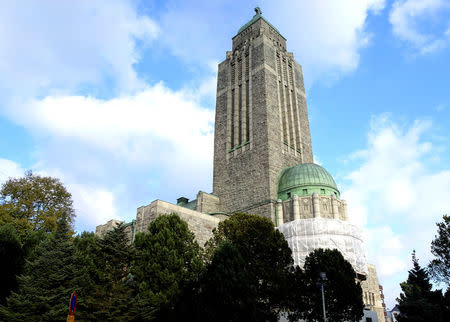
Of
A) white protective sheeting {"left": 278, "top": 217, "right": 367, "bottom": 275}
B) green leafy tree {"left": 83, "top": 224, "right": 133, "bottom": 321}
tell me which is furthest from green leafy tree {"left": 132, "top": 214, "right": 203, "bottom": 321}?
white protective sheeting {"left": 278, "top": 217, "right": 367, "bottom": 275}

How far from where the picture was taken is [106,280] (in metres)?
19.7

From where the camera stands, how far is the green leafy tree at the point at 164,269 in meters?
19.1

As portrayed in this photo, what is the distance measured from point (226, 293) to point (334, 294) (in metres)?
7.91

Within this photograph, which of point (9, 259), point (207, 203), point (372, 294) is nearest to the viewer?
point (9, 259)

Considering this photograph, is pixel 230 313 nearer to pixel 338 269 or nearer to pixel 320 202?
pixel 338 269

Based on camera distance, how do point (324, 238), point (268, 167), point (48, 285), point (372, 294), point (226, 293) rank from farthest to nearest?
1. point (372, 294)
2. point (268, 167)
3. point (324, 238)
4. point (48, 285)
5. point (226, 293)

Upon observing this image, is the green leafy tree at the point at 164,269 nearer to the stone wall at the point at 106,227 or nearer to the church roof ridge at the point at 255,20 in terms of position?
the stone wall at the point at 106,227

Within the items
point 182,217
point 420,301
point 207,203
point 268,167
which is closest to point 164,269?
point 182,217

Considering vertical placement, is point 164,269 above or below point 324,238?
below

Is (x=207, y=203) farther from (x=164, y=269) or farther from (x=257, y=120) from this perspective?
(x=164, y=269)

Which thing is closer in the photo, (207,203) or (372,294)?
(372,294)

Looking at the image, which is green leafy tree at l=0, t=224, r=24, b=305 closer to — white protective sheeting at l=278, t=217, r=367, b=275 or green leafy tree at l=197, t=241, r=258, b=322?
green leafy tree at l=197, t=241, r=258, b=322

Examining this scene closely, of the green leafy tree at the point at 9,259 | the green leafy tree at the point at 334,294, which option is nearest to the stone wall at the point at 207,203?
the green leafy tree at the point at 334,294

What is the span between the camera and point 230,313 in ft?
59.9
